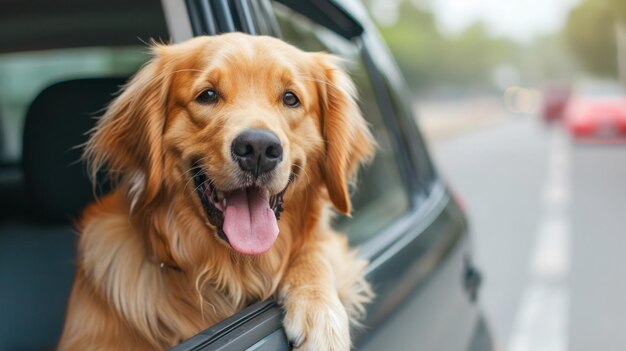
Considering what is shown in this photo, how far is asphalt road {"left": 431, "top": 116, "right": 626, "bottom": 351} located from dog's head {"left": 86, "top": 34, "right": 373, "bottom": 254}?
2936 mm

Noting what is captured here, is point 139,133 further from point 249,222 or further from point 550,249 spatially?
point 550,249

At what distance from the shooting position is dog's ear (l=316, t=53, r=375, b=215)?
219 centimetres

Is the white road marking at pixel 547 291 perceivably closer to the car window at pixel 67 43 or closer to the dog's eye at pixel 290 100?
the car window at pixel 67 43

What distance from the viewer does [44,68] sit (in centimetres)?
412

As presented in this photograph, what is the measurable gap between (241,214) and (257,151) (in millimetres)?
175

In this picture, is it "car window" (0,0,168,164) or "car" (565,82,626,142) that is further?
"car" (565,82,626,142)

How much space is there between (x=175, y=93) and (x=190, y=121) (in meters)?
0.08

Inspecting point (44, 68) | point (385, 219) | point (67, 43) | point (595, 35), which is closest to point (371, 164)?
point (385, 219)

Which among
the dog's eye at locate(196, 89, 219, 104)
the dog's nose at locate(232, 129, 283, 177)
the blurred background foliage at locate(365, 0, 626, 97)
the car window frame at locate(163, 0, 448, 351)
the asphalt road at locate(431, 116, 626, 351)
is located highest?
the dog's eye at locate(196, 89, 219, 104)

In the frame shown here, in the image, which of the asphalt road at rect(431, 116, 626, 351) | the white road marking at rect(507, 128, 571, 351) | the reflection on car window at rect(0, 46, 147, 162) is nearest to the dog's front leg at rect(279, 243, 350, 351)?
the reflection on car window at rect(0, 46, 147, 162)

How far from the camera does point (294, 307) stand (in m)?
2.01

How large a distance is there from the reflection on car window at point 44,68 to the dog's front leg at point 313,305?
5.16ft

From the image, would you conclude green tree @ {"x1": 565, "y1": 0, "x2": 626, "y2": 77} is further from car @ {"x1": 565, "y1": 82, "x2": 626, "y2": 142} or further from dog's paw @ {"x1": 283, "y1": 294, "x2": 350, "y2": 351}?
dog's paw @ {"x1": 283, "y1": 294, "x2": 350, "y2": 351}

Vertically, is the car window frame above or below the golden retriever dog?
below
